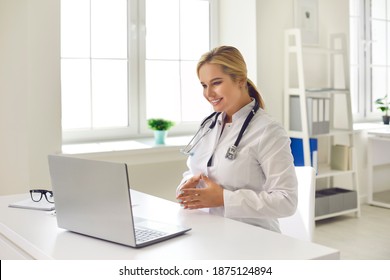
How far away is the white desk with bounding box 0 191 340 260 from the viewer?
140 centimetres

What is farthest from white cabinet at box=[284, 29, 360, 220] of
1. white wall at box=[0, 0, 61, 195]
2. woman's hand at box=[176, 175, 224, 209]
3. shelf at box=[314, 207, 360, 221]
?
woman's hand at box=[176, 175, 224, 209]

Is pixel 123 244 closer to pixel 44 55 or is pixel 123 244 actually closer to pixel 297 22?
pixel 44 55

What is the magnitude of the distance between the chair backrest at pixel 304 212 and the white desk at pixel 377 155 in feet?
9.75

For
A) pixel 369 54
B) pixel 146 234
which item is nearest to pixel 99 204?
pixel 146 234

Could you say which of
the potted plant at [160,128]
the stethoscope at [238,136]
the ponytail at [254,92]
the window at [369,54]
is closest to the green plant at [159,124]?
the potted plant at [160,128]

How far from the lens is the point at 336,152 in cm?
455

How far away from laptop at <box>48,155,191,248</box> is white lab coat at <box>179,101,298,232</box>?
1.02 ft

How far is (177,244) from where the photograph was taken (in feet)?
4.88

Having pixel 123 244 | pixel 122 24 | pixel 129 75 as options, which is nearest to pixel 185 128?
pixel 129 75

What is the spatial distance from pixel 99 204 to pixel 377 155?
13.1 feet

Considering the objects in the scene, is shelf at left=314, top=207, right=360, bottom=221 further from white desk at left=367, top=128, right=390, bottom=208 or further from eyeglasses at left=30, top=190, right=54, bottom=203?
eyeglasses at left=30, top=190, right=54, bottom=203
